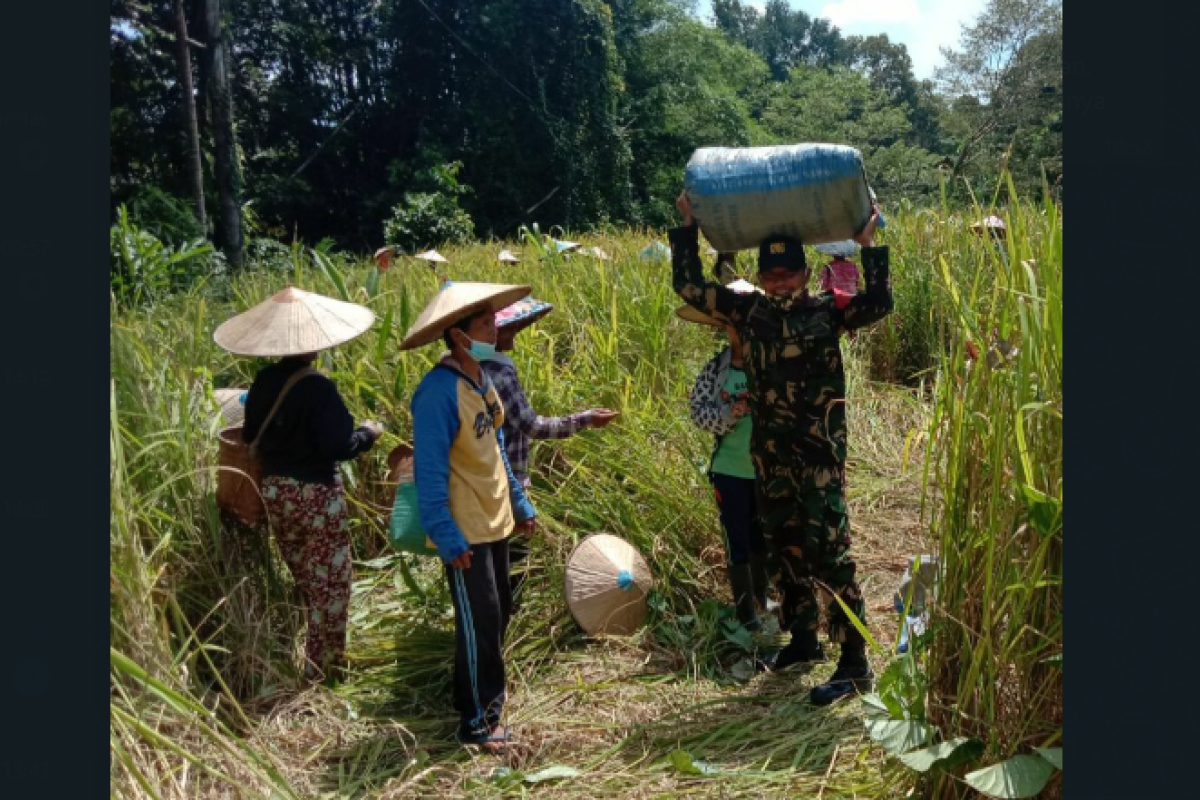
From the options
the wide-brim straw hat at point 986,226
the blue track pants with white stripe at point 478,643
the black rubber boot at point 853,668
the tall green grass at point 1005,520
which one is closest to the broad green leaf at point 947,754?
the tall green grass at point 1005,520

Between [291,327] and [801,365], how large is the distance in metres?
1.79

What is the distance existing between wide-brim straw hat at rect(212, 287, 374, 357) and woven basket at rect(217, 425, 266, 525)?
1.11ft

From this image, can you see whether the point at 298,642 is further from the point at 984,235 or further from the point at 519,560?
the point at 984,235

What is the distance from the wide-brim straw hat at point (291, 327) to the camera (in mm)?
3414

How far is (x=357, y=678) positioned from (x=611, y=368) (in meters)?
2.09

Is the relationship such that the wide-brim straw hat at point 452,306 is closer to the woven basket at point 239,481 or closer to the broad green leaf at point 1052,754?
the woven basket at point 239,481

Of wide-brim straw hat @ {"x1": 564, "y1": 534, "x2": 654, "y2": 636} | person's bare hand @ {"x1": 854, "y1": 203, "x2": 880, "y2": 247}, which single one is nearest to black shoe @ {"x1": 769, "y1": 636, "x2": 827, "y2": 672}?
wide-brim straw hat @ {"x1": 564, "y1": 534, "x2": 654, "y2": 636}

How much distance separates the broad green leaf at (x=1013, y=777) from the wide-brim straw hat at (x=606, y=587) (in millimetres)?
1942

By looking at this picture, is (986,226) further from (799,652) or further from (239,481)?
(239,481)

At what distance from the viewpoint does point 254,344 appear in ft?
11.2

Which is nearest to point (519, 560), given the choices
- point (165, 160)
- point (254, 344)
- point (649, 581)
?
point (649, 581)

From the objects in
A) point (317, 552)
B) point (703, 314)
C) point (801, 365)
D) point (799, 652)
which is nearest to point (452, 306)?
point (703, 314)

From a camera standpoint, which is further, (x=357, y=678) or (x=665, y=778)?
(x=357, y=678)

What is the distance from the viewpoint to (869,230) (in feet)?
10.3
